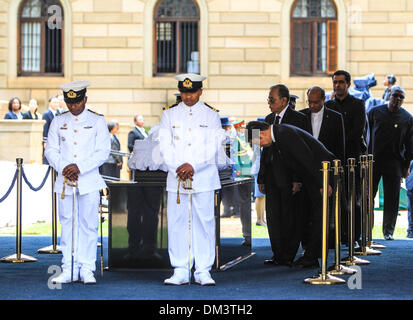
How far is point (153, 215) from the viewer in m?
10.3

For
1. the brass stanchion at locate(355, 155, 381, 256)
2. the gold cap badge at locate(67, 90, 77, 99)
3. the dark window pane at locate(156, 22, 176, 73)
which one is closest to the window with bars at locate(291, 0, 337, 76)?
the dark window pane at locate(156, 22, 176, 73)

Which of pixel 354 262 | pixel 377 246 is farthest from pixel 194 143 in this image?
pixel 377 246

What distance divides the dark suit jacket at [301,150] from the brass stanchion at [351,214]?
1.19 metres

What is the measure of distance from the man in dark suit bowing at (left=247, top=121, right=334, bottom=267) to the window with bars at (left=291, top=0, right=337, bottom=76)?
15.7 metres

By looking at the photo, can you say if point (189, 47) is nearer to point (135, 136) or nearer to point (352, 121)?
point (135, 136)

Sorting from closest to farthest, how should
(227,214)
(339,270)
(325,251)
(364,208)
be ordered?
(325,251) < (339,270) < (227,214) < (364,208)

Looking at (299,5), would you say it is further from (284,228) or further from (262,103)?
(284,228)

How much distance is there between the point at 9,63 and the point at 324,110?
53.3 feet

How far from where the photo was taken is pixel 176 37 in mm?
26625

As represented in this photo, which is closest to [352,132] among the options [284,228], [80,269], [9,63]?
[284,228]

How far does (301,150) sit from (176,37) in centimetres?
1677

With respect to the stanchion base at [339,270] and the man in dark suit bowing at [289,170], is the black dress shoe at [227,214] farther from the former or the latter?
the stanchion base at [339,270]

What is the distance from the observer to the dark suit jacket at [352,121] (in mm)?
12477

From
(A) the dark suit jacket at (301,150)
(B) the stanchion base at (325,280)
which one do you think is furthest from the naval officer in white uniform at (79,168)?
(B) the stanchion base at (325,280)
